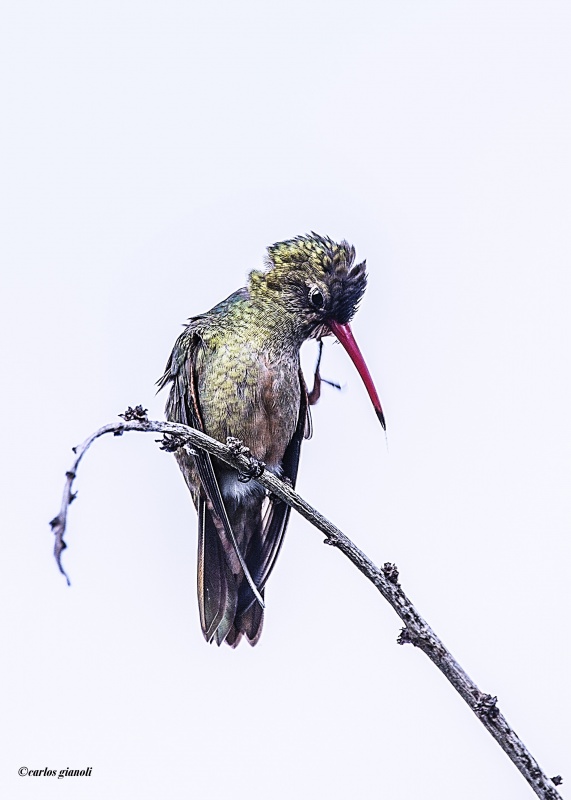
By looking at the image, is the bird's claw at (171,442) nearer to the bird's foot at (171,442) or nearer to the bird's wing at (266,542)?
the bird's foot at (171,442)

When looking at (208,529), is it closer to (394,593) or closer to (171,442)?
(171,442)

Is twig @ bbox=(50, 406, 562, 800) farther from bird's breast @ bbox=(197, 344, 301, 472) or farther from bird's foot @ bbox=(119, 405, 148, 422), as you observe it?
bird's breast @ bbox=(197, 344, 301, 472)

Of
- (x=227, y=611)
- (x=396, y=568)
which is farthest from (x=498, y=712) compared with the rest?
(x=227, y=611)

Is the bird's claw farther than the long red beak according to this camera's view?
No

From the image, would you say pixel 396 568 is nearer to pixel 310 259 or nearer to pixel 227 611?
pixel 227 611

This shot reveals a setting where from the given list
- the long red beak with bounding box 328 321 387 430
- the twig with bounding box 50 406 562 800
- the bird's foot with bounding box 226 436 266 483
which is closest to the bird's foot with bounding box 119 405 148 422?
the twig with bounding box 50 406 562 800

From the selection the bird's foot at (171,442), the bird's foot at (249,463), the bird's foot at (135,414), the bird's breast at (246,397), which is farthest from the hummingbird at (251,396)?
the bird's foot at (135,414)
